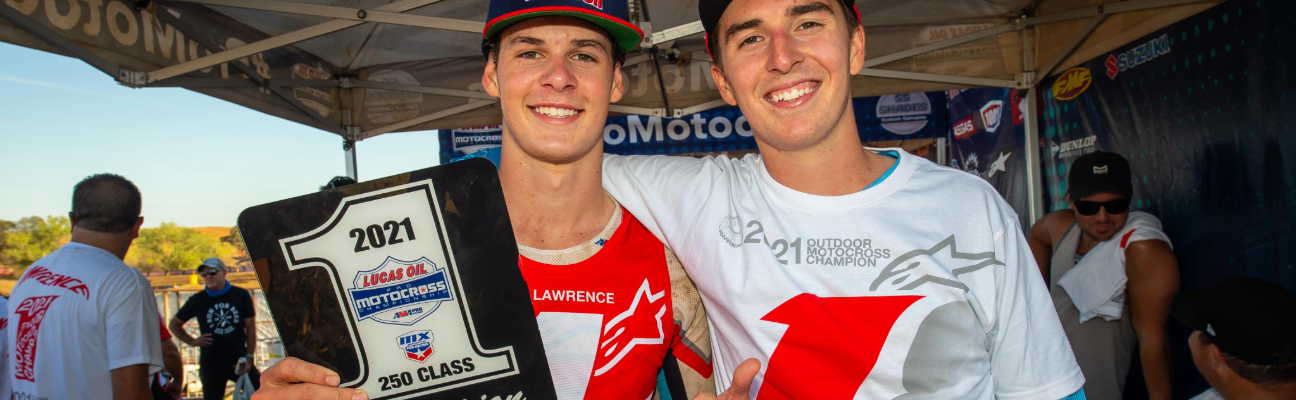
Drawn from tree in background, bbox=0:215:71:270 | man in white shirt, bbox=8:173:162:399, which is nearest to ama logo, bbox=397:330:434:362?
man in white shirt, bbox=8:173:162:399

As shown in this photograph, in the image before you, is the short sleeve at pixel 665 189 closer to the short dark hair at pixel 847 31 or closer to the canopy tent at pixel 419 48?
the short dark hair at pixel 847 31

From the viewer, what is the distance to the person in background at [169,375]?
13.4 ft

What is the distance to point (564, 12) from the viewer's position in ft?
4.95

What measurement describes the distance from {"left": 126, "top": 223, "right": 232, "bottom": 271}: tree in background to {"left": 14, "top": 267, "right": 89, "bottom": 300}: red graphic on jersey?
27.9 meters

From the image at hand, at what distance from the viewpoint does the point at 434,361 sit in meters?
1.13

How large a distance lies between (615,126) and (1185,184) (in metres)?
3.64

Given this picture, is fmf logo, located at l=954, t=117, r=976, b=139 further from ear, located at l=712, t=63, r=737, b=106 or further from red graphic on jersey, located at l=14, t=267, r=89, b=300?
red graphic on jersey, located at l=14, t=267, r=89, b=300

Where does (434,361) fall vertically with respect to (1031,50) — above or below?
below

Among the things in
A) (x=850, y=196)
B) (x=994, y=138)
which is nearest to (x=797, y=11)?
(x=850, y=196)

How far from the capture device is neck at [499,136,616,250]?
1605 mm

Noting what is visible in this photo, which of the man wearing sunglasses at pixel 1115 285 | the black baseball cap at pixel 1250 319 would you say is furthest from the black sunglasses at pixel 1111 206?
the black baseball cap at pixel 1250 319

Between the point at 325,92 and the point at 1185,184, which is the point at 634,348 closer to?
the point at 1185,184

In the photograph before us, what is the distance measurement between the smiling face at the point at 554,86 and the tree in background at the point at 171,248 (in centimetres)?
3005

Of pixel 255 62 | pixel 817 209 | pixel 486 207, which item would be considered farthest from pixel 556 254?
pixel 255 62
